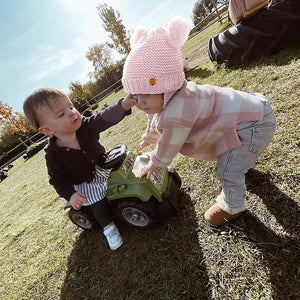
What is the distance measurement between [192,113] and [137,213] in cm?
105

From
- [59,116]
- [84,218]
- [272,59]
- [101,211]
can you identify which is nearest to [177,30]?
[59,116]

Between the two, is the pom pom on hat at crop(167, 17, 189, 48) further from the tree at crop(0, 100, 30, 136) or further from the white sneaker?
the tree at crop(0, 100, 30, 136)

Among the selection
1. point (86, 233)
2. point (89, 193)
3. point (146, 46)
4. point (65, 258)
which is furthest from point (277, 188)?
point (65, 258)

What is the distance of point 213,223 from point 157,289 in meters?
0.59

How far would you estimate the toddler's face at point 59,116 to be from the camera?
1788mm

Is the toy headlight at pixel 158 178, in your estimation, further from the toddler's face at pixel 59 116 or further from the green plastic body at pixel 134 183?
the toddler's face at pixel 59 116

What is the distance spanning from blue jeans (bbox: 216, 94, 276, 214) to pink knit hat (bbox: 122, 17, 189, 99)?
544 millimetres

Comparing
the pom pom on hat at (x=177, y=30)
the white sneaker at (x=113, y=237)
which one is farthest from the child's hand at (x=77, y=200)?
the pom pom on hat at (x=177, y=30)

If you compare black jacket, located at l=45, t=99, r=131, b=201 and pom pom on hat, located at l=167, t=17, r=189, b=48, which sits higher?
pom pom on hat, located at l=167, t=17, r=189, b=48

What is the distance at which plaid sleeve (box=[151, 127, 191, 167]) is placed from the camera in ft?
4.37

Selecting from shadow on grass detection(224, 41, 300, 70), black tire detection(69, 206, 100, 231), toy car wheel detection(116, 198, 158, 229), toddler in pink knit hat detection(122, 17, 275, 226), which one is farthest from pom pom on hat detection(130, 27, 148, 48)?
shadow on grass detection(224, 41, 300, 70)

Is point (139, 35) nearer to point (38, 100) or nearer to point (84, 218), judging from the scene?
point (38, 100)

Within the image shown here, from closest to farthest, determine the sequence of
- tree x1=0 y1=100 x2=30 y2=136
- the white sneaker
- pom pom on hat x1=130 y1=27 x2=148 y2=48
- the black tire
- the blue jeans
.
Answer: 1. pom pom on hat x1=130 y1=27 x2=148 y2=48
2. the blue jeans
3. the white sneaker
4. the black tire
5. tree x1=0 y1=100 x2=30 y2=136

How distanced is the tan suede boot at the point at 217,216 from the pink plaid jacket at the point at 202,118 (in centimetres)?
43
